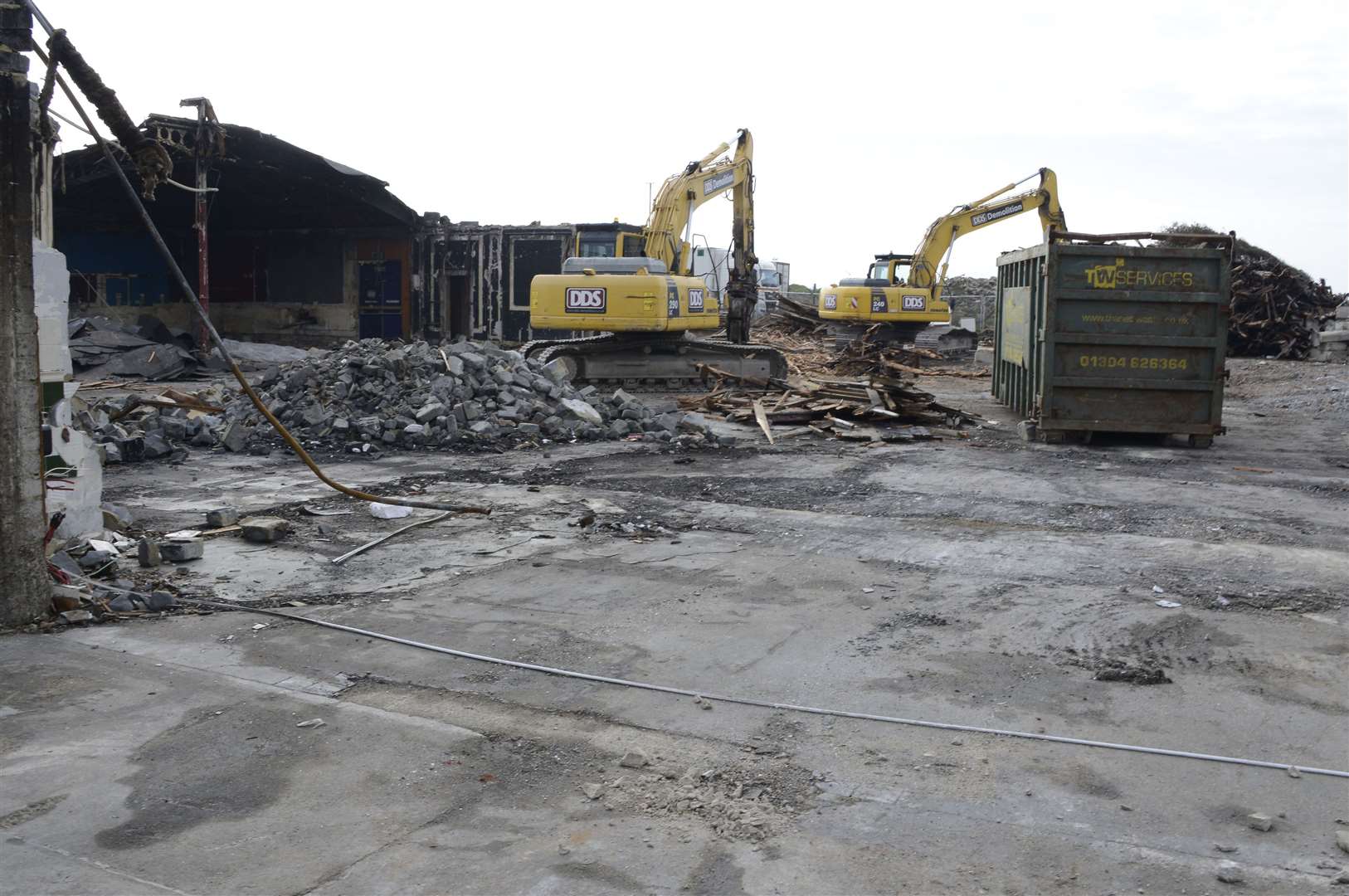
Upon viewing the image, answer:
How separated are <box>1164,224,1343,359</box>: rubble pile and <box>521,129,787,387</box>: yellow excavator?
15.2 m

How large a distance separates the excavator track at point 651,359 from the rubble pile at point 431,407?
435cm

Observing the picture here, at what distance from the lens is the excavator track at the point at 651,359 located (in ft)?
68.7

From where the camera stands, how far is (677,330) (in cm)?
2083

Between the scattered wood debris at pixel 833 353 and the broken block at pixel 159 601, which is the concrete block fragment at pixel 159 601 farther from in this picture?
the scattered wood debris at pixel 833 353

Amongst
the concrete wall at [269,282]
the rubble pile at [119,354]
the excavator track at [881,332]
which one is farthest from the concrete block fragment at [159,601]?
the concrete wall at [269,282]

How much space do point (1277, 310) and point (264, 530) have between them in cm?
3024

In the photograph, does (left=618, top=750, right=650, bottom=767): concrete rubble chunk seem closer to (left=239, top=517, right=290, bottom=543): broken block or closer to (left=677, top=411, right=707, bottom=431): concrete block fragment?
(left=239, top=517, right=290, bottom=543): broken block

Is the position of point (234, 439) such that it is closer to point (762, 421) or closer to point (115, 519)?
point (115, 519)

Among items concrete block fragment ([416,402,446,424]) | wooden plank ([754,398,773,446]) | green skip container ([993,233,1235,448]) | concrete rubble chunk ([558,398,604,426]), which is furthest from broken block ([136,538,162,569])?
green skip container ([993,233,1235,448])

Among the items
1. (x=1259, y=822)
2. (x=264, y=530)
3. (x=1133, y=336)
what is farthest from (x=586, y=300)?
(x=1259, y=822)

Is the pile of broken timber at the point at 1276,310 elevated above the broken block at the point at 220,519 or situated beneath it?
A: elevated above

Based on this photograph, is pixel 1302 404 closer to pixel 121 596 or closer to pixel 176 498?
pixel 176 498

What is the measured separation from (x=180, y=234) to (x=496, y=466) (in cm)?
2683

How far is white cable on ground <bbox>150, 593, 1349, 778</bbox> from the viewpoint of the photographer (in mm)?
4711
